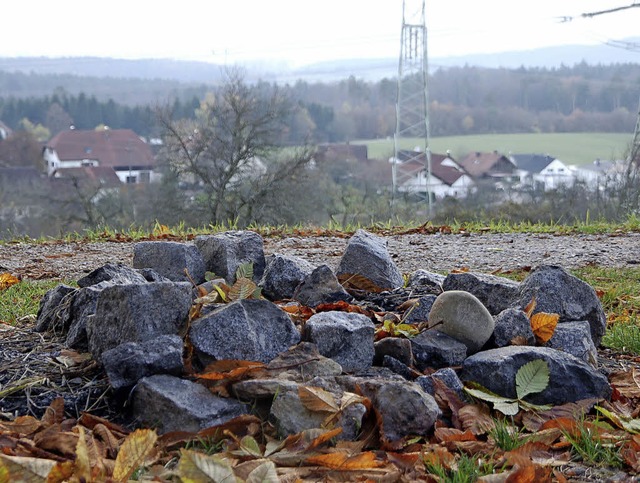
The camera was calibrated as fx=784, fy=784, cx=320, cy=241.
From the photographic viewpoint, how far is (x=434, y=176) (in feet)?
96.6

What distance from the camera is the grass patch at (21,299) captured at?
16.1 feet

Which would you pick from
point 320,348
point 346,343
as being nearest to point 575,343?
point 346,343

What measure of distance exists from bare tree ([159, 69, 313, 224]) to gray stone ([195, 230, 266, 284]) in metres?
13.6

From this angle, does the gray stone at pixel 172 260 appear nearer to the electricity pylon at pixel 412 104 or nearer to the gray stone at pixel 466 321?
the gray stone at pixel 466 321

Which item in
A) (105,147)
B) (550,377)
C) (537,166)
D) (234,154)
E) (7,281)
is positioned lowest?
(537,166)

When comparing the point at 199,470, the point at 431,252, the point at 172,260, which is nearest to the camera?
the point at 199,470

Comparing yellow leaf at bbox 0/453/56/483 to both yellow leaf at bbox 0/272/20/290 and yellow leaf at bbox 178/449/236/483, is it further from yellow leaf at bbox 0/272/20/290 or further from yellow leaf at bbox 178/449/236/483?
yellow leaf at bbox 0/272/20/290

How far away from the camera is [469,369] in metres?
3.42

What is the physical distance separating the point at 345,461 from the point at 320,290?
1.83 metres

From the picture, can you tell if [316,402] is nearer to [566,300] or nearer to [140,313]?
[140,313]

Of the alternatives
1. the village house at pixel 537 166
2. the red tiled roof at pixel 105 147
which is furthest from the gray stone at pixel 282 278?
the red tiled roof at pixel 105 147

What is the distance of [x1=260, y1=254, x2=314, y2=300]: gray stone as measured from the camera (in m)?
4.59

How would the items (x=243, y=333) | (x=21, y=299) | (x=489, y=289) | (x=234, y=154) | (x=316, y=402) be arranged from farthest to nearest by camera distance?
(x=234, y=154) → (x=21, y=299) → (x=489, y=289) → (x=243, y=333) → (x=316, y=402)

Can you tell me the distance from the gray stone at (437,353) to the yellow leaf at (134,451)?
1379 mm
